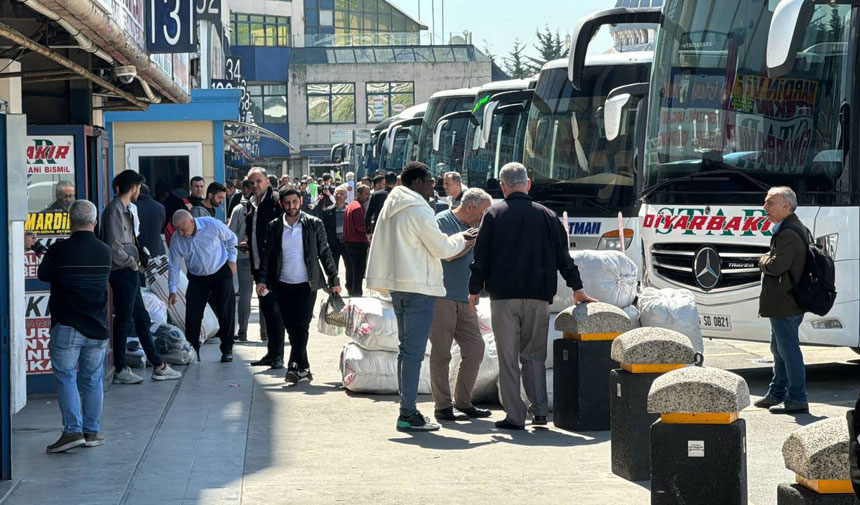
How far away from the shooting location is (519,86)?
83.6ft

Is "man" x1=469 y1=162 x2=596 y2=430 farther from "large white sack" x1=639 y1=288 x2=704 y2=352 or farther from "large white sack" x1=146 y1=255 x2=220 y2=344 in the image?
"large white sack" x1=146 y1=255 x2=220 y2=344

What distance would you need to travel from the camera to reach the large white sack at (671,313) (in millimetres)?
11070

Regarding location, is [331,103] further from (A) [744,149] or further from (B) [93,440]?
(B) [93,440]

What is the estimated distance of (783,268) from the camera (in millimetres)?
10633

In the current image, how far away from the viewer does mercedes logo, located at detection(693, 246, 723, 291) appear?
12461 millimetres

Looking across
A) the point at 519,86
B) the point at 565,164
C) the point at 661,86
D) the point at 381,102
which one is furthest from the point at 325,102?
the point at 661,86

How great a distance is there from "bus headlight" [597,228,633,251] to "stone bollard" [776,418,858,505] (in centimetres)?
1197

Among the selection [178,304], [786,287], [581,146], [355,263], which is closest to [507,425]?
[786,287]

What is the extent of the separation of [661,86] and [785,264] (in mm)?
3234

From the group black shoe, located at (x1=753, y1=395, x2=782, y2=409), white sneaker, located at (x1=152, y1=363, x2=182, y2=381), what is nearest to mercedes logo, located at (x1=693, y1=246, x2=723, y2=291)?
black shoe, located at (x1=753, y1=395, x2=782, y2=409)

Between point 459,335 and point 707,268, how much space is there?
2886 millimetres

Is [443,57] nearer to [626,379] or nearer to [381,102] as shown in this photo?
[381,102]

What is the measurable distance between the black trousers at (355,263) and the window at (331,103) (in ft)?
188

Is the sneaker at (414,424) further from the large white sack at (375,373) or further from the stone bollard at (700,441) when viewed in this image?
the stone bollard at (700,441)
